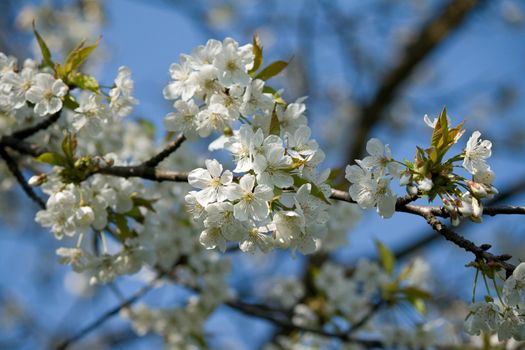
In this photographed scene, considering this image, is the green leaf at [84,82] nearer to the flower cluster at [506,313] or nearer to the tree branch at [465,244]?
the tree branch at [465,244]

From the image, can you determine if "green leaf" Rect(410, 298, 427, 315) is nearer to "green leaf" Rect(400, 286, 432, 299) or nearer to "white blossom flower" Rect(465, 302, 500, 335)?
"green leaf" Rect(400, 286, 432, 299)

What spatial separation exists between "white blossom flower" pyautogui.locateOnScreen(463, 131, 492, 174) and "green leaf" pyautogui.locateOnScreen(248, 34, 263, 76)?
75cm

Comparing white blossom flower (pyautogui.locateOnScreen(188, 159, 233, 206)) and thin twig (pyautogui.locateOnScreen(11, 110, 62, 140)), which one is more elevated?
thin twig (pyautogui.locateOnScreen(11, 110, 62, 140))

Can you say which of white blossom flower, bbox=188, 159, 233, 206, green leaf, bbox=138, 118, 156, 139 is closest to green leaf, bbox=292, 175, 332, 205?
white blossom flower, bbox=188, 159, 233, 206

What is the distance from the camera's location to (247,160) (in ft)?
5.24

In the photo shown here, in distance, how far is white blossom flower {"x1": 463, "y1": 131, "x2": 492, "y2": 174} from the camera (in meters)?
1.56

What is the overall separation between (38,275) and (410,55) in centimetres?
600

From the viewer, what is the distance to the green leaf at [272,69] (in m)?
1.92

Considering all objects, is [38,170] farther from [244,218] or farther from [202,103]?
[244,218]

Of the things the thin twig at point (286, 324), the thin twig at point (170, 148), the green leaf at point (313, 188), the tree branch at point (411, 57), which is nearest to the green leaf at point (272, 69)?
the thin twig at point (170, 148)

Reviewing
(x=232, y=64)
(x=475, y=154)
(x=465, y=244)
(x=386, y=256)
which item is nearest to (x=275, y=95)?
(x=232, y=64)

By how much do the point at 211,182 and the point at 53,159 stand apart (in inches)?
26.7

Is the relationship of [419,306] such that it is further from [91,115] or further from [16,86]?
[16,86]

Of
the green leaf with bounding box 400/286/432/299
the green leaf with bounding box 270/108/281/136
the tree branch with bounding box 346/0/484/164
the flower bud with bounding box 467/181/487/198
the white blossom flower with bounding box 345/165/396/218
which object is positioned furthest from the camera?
the tree branch with bounding box 346/0/484/164
